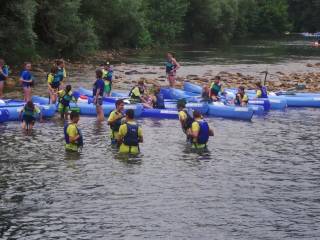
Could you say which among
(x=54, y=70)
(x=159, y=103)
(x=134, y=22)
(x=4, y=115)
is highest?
(x=134, y=22)

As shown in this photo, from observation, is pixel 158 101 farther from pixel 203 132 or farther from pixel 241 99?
pixel 203 132

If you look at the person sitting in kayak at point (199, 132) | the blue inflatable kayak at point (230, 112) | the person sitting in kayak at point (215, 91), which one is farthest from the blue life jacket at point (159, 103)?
the person sitting in kayak at point (199, 132)

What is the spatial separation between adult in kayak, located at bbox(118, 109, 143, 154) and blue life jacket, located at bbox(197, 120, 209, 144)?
160 cm

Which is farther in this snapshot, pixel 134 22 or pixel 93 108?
pixel 134 22

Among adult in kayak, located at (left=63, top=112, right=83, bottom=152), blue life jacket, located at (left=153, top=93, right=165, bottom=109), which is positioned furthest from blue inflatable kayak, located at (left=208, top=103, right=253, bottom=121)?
adult in kayak, located at (left=63, top=112, right=83, bottom=152)

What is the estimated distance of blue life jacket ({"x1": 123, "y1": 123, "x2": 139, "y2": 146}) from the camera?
14.6m

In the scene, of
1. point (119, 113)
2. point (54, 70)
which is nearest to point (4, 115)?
point (54, 70)

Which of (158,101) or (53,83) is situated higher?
(53,83)

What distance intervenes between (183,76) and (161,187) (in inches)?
849

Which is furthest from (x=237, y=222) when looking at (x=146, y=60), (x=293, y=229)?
(x=146, y=60)

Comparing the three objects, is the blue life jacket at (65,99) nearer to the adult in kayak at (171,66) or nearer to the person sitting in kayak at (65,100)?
the person sitting in kayak at (65,100)

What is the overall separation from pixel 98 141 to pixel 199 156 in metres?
3.01

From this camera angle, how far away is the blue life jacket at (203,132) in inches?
611

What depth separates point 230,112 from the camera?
21109 mm
